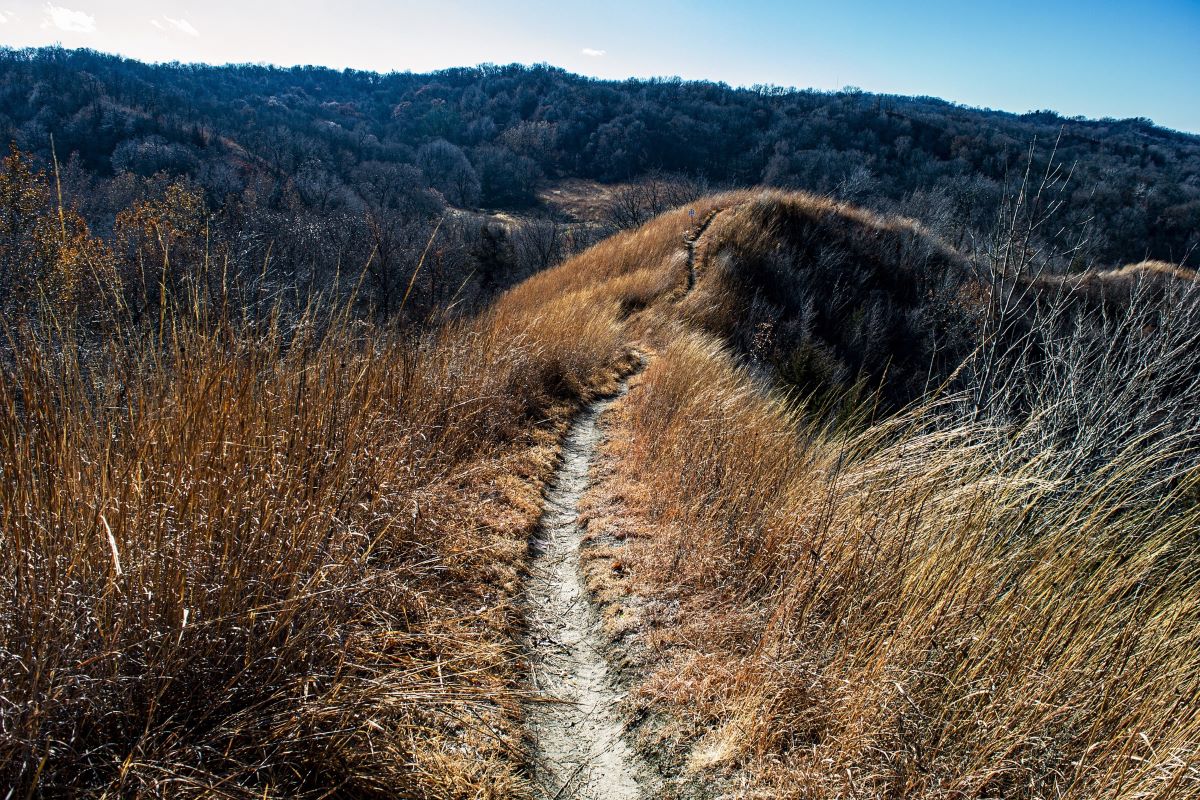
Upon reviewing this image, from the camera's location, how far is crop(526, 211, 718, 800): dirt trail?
2.63m

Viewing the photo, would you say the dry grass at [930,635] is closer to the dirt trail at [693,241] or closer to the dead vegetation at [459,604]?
the dead vegetation at [459,604]

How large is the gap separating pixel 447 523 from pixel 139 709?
2297 millimetres

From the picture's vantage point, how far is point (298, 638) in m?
1.94

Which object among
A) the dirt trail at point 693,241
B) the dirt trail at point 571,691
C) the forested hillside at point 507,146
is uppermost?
the forested hillside at point 507,146

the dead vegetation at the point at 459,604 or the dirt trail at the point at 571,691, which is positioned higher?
the dead vegetation at the point at 459,604

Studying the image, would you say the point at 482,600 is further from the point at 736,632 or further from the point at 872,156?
the point at 872,156

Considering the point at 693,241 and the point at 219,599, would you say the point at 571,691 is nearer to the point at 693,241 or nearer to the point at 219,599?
the point at 219,599

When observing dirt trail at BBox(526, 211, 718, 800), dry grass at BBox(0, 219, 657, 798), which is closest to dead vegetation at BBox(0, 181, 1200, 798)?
dry grass at BBox(0, 219, 657, 798)

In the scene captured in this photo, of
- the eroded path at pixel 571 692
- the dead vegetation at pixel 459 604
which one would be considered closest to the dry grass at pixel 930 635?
the dead vegetation at pixel 459 604

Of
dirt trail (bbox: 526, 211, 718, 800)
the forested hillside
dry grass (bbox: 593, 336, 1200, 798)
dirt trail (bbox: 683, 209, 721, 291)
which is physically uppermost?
the forested hillside

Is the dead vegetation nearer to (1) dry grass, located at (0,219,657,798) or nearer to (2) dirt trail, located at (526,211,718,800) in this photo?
(1) dry grass, located at (0,219,657,798)

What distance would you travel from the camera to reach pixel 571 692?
3.16m

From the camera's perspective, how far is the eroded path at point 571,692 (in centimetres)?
263

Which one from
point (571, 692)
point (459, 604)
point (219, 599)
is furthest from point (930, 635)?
point (219, 599)
